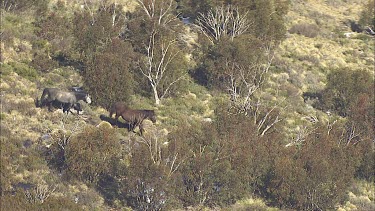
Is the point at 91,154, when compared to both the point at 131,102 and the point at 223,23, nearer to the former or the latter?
the point at 131,102

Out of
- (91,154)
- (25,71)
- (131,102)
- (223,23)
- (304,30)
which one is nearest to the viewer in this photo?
(91,154)

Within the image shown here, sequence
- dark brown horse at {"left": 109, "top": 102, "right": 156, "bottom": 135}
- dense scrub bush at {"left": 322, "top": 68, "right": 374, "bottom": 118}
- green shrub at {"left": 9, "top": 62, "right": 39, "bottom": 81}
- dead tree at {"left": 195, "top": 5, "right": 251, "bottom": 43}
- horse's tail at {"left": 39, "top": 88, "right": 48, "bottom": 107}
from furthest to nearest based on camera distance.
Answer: dead tree at {"left": 195, "top": 5, "right": 251, "bottom": 43} < dense scrub bush at {"left": 322, "top": 68, "right": 374, "bottom": 118} < green shrub at {"left": 9, "top": 62, "right": 39, "bottom": 81} < horse's tail at {"left": 39, "top": 88, "right": 48, "bottom": 107} < dark brown horse at {"left": 109, "top": 102, "right": 156, "bottom": 135}

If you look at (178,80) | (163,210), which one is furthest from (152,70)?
(163,210)

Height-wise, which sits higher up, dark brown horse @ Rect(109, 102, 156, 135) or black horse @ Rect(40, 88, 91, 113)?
black horse @ Rect(40, 88, 91, 113)

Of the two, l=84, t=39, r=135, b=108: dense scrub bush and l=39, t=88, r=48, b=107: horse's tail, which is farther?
l=84, t=39, r=135, b=108: dense scrub bush

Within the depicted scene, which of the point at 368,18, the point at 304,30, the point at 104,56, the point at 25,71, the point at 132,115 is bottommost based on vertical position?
the point at 304,30

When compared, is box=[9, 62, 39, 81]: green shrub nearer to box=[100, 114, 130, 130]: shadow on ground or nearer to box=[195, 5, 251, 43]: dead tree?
box=[100, 114, 130, 130]: shadow on ground

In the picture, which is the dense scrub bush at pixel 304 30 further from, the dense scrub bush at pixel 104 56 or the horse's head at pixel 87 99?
the horse's head at pixel 87 99

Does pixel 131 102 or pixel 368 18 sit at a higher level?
pixel 368 18

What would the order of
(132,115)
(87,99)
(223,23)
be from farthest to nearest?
(223,23), (87,99), (132,115)

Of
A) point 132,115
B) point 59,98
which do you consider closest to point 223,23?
point 132,115

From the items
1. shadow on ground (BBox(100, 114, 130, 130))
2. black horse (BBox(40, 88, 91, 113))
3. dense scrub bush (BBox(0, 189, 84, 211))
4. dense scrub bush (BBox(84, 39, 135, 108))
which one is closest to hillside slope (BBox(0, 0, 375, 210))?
shadow on ground (BBox(100, 114, 130, 130))

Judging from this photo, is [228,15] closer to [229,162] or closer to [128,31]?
[128,31]

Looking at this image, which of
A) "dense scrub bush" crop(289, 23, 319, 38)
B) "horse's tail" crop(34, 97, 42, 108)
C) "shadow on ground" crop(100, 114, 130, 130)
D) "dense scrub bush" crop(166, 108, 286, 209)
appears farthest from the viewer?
"dense scrub bush" crop(289, 23, 319, 38)
